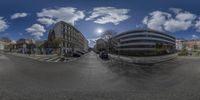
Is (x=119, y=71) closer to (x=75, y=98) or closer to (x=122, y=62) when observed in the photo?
(x=122, y=62)

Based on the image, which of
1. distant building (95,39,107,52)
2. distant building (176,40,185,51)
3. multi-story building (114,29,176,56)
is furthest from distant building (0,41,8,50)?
distant building (176,40,185,51)

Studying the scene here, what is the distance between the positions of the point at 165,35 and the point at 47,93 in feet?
4.19

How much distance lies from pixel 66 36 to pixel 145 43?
80 cm

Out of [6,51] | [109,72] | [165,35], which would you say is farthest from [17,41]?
[165,35]

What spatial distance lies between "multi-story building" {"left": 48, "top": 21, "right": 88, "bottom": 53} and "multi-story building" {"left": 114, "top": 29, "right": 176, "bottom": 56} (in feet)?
1.32

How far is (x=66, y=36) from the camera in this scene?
1.86 metres

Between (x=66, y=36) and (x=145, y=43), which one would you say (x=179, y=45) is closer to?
(x=145, y=43)

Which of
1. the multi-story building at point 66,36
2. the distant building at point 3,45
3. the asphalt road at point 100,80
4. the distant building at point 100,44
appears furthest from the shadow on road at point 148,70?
the distant building at point 3,45

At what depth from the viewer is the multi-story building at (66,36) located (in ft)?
5.90

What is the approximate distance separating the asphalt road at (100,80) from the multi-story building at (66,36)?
27 centimetres

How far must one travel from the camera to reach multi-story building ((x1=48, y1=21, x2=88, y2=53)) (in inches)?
70.8

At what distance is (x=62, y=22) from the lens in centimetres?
177

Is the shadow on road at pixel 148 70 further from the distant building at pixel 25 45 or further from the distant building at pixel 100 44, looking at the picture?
the distant building at pixel 25 45

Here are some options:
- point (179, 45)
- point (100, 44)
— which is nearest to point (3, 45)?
point (100, 44)
